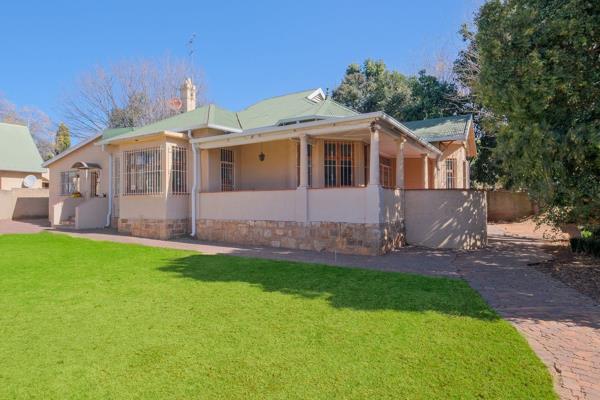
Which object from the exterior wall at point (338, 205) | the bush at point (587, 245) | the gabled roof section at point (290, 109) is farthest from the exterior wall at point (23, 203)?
the bush at point (587, 245)

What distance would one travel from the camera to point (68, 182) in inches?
780

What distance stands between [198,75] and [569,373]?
117ft

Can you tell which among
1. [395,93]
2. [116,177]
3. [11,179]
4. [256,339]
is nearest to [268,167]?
[116,177]

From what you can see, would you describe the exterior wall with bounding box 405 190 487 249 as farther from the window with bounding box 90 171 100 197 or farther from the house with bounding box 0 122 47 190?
the house with bounding box 0 122 47 190

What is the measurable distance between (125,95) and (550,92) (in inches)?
1271

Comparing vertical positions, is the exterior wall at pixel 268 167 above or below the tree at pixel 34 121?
below

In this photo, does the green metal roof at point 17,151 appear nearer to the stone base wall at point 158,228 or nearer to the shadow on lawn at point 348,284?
the stone base wall at point 158,228

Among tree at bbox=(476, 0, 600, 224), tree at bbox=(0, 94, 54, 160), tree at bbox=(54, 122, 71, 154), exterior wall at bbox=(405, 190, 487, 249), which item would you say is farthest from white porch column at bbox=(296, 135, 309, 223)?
tree at bbox=(0, 94, 54, 160)

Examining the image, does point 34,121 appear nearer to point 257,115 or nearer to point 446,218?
point 257,115

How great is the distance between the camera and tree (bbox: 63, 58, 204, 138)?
3178 cm

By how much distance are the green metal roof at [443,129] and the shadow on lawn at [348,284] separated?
10.2 meters

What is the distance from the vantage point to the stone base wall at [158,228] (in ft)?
44.7

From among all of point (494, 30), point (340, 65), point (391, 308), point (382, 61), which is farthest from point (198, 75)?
point (391, 308)

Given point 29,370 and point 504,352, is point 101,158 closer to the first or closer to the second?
point 29,370
